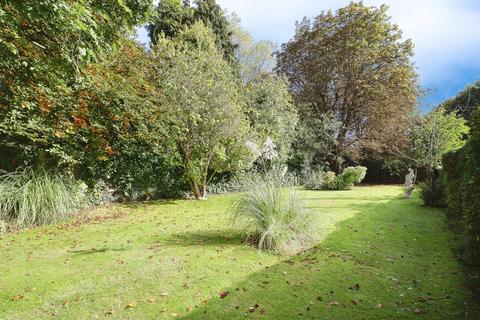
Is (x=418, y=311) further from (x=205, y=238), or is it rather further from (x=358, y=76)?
(x=358, y=76)

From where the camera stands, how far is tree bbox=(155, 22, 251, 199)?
9.96 m

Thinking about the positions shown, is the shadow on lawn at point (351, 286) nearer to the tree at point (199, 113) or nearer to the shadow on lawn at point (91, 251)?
the shadow on lawn at point (91, 251)

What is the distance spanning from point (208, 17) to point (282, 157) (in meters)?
10.4

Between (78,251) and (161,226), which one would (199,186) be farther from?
(78,251)

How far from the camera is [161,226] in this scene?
6695 millimetres

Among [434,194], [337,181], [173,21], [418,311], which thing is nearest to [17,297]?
[418,311]

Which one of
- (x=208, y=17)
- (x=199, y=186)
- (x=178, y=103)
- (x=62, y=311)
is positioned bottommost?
(x=62, y=311)

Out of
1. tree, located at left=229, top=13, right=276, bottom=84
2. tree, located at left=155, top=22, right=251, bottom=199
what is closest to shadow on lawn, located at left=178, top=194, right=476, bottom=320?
tree, located at left=155, top=22, right=251, bottom=199

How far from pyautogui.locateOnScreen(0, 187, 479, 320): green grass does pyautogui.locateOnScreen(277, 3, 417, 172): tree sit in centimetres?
1334

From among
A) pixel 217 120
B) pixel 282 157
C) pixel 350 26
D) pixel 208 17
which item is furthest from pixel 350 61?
pixel 217 120

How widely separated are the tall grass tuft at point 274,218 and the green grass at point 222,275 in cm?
26

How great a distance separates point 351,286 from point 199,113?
7742 mm

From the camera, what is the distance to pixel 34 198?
6844mm

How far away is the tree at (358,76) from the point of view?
1809cm
